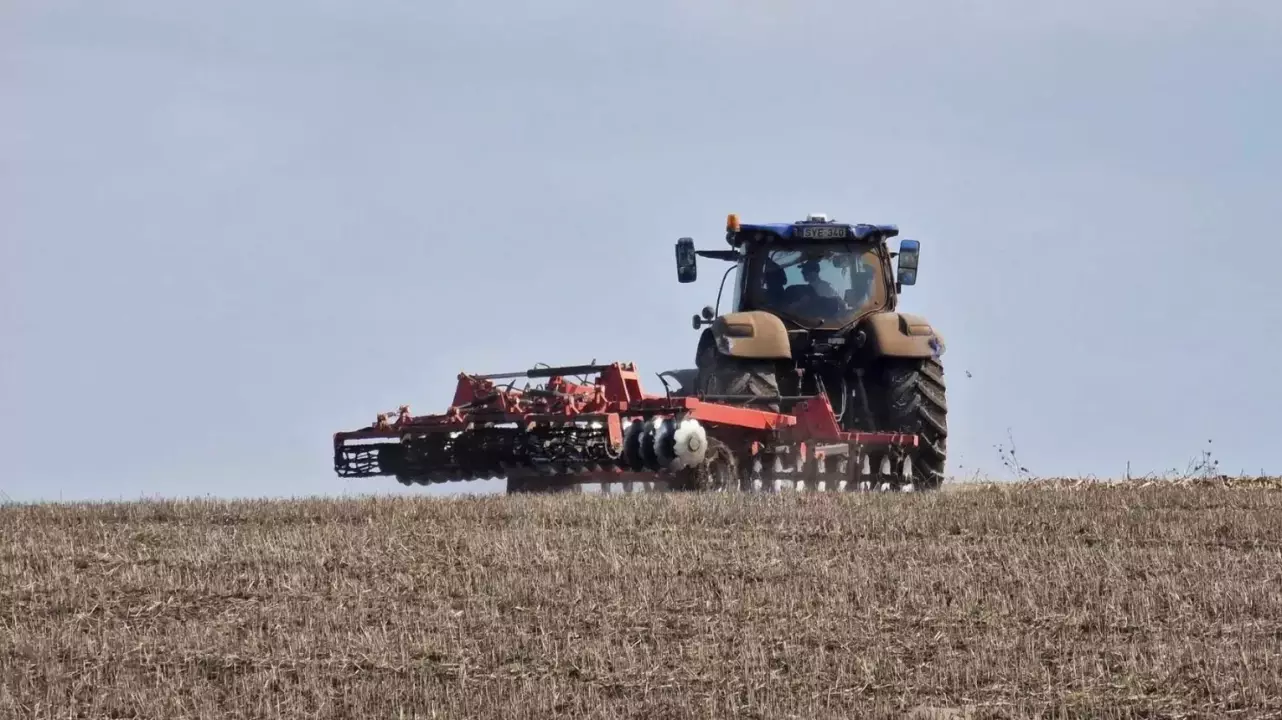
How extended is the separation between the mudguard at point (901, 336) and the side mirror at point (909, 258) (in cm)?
50

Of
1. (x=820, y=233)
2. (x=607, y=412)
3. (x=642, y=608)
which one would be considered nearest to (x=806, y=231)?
(x=820, y=233)

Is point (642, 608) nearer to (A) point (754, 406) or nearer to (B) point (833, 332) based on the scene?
(A) point (754, 406)

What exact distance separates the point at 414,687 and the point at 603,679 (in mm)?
659

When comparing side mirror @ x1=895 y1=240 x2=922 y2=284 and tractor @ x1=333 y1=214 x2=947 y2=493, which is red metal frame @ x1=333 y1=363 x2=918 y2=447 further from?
side mirror @ x1=895 y1=240 x2=922 y2=284

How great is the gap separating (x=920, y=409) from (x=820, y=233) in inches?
63.3

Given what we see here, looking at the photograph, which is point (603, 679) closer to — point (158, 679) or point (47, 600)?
point (158, 679)

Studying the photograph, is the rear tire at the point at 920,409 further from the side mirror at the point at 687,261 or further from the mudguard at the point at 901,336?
the side mirror at the point at 687,261

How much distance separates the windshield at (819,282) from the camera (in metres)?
14.0

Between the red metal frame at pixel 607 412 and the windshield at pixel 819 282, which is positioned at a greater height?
the windshield at pixel 819 282

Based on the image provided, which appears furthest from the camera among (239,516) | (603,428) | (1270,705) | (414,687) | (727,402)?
(727,402)

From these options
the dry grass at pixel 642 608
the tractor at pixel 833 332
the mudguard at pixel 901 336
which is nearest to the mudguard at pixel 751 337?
the tractor at pixel 833 332

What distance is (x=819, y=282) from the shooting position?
46.3ft

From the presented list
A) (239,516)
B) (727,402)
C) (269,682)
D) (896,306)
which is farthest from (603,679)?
(896,306)

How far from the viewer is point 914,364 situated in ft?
44.6
